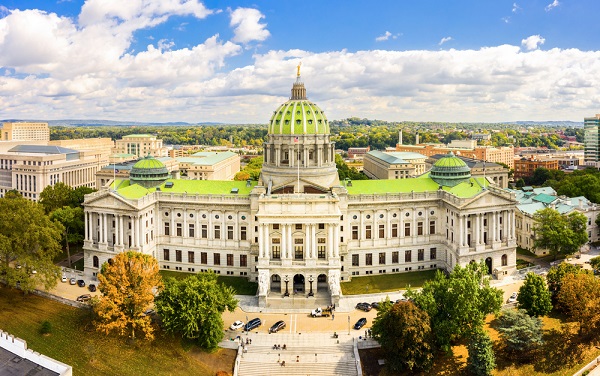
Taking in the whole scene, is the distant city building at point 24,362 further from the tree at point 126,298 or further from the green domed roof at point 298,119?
the green domed roof at point 298,119

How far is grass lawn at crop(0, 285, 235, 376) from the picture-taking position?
74.8m

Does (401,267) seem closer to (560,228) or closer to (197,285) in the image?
(560,228)

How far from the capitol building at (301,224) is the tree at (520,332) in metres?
29.0

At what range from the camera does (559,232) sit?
112 metres

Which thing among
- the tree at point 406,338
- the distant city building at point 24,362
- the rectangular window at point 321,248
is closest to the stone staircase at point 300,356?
the tree at point 406,338

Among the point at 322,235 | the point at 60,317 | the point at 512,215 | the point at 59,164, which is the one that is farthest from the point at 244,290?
the point at 59,164

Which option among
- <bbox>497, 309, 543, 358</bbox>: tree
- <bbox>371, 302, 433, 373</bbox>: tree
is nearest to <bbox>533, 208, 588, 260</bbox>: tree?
<bbox>497, 309, 543, 358</bbox>: tree

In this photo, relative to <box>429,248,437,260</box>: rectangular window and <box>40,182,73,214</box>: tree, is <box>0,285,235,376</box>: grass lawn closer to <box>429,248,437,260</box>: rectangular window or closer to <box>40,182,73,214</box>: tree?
<box>429,248,437,260</box>: rectangular window

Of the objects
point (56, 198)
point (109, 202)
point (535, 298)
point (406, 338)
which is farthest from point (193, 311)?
point (56, 198)

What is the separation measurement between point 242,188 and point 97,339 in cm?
4568

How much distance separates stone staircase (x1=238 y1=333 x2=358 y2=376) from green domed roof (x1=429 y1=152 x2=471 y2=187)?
51.8 m

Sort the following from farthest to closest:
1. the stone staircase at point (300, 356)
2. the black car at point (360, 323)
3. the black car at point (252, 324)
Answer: the black car at point (360, 323) < the black car at point (252, 324) < the stone staircase at point (300, 356)

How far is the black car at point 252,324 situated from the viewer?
84.8 m

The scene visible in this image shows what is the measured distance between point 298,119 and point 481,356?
65.3m
